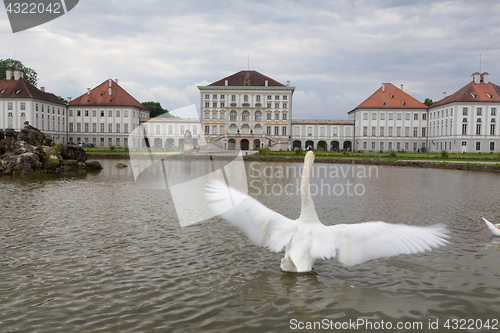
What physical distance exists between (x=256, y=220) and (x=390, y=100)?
309 feet

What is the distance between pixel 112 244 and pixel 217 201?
3.82 m

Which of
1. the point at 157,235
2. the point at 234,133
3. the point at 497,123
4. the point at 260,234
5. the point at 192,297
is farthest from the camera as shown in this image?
the point at 234,133

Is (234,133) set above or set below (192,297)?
above

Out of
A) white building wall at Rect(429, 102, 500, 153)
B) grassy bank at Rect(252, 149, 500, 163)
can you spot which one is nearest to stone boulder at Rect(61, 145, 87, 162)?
grassy bank at Rect(252, 149, 500, 163)

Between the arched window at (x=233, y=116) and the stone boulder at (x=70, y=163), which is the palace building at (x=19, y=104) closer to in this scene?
the arched window at (x=233, y=116)

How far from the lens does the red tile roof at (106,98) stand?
93875mm

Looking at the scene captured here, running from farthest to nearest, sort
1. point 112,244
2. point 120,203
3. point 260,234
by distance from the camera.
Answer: point 120,203 < point 112,244 < point 260,234

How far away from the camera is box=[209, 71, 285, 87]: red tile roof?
3971 inches

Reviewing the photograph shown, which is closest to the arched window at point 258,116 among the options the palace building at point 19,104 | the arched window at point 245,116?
the arched window at point 245,116

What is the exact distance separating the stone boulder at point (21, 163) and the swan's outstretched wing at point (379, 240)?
27781 millimetres

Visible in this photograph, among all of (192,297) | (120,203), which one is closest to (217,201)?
(192,297)

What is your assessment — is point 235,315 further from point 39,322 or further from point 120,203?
point 120,203

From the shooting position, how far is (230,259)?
25.4 feet

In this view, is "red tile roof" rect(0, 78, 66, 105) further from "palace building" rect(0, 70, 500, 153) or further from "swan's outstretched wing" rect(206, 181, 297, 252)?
"swan's outstretched wing" rect(206, 181, 297, 252)
